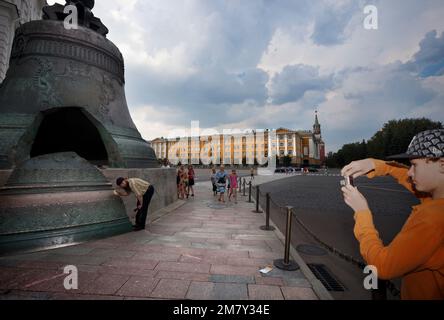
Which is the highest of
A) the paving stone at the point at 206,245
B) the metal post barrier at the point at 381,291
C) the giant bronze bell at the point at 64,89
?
the giant bronze bell at the point at 64,89

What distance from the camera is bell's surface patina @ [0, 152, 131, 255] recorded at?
11.8 ft

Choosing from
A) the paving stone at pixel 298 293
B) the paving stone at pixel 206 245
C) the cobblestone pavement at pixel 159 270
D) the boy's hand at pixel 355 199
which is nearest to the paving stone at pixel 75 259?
the cobblestone pavement at pixel 159 270

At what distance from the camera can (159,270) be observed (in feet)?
10.2

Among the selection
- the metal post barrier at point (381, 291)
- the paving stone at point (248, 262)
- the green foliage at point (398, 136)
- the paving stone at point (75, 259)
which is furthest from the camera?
the green foliage at point (398, 136)

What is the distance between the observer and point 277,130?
9225 centimetres

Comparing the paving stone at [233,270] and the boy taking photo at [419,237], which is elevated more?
the boy taking photo at [419,237]

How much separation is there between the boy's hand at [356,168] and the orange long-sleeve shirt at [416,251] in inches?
13.4

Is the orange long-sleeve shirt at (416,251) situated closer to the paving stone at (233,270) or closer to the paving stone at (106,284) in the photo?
the paving stone at (233,270)

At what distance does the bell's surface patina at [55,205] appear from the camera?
361 cm

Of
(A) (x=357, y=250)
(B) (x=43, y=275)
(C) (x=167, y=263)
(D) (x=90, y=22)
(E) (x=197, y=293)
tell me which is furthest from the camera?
(D) (x=90, y=22)

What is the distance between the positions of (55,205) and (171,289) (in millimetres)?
2810

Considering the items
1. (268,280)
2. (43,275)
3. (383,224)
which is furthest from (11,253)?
(383,224)
